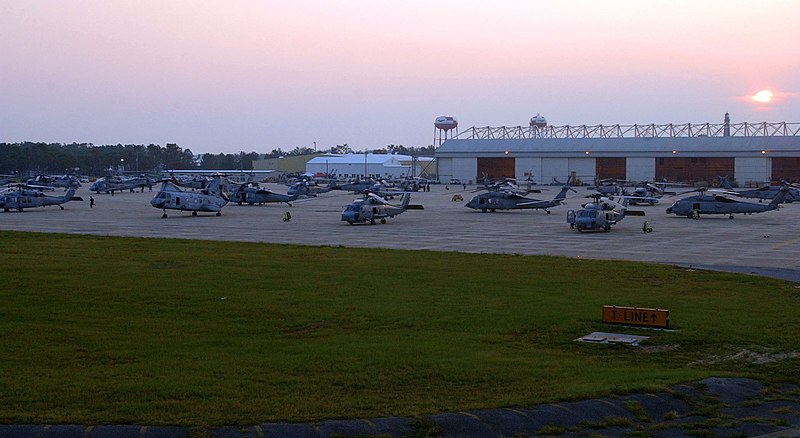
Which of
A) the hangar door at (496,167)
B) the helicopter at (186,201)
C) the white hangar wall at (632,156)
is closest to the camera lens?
the helicopter at (186,201)

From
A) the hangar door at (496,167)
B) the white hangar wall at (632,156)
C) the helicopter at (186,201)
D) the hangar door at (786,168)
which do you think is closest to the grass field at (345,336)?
the helicopter at (186,201)

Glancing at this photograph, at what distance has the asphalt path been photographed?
40.8m

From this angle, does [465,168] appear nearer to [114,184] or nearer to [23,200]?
[114,184]

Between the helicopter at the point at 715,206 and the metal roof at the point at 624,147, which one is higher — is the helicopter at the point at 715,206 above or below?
below

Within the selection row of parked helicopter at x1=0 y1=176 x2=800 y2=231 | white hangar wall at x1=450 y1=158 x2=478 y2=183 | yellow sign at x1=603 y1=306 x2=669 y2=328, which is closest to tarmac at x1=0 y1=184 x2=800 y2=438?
row of parked helicopter at x1=0 y1=176 x2=800 y2=231

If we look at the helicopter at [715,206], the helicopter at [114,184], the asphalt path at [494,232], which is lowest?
the asphalt path at [494,232]

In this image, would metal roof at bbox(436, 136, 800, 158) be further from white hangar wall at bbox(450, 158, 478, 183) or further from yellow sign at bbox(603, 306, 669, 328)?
yellow sign at bbox(603, 306, 669, 328)

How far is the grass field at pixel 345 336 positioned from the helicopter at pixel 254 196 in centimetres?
4971

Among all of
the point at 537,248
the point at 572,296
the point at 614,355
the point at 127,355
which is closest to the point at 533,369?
the point at 614,355

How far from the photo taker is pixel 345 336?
18953mm

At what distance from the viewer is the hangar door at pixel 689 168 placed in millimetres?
160625

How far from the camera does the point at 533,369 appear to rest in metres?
15.5

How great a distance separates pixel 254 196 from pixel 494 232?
36.9 meters

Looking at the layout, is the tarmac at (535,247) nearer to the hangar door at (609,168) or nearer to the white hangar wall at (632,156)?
the white hangar wall at (632,156)
